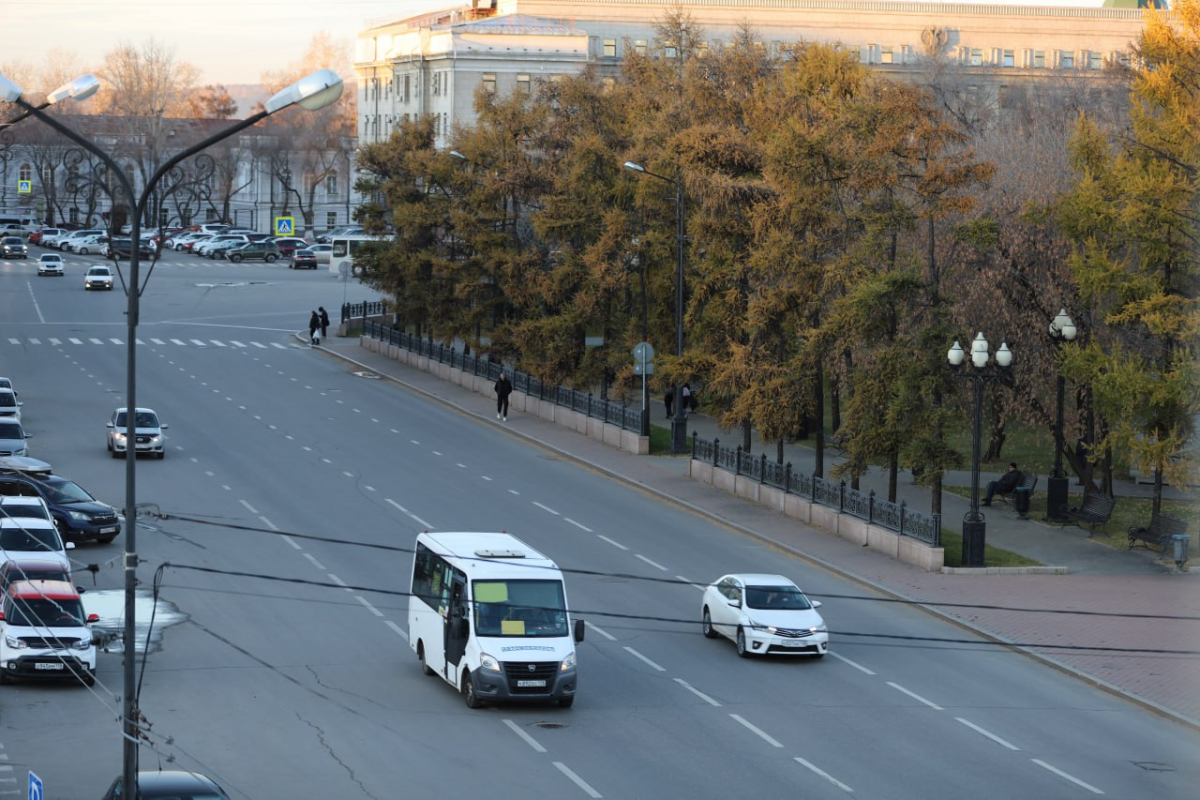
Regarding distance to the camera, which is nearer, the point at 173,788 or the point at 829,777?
the point at 173,788

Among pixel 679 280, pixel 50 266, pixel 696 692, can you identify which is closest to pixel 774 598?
pixel 696 692

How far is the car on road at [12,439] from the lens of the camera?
43938mm

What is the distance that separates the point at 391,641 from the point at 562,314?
27.8 m

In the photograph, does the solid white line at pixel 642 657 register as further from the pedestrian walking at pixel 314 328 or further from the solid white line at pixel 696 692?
the pedestrian walking at pixel 314 328

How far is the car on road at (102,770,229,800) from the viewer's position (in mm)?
18344

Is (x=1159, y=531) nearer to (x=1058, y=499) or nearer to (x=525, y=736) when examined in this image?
(x=1058, y=499)

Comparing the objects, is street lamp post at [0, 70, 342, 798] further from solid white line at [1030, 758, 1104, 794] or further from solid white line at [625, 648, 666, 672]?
solid white line at [1030, 758, 1104, 794]

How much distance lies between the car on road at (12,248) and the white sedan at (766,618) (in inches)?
4030

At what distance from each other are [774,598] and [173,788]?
1327 cm

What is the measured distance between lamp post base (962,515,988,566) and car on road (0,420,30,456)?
24.4 m

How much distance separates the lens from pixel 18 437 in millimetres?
44938

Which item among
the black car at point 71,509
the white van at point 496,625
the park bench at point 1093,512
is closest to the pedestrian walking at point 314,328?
the black car at point 71,509

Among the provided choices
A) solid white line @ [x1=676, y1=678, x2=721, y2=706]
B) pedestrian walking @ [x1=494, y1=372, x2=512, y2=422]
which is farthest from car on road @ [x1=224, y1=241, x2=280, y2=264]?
solid white line @ [x1=676, y1=678, x2=721, y2=706]

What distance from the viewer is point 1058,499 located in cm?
4184
